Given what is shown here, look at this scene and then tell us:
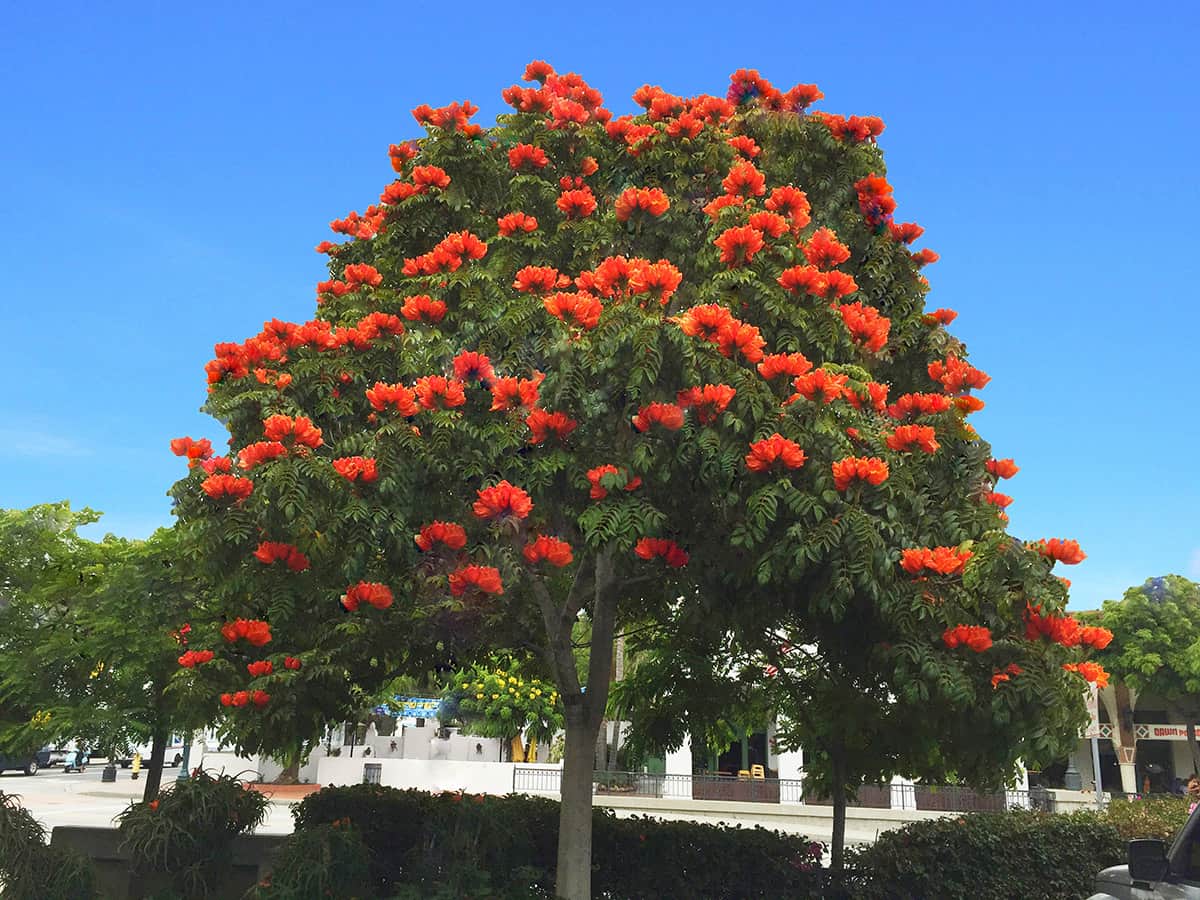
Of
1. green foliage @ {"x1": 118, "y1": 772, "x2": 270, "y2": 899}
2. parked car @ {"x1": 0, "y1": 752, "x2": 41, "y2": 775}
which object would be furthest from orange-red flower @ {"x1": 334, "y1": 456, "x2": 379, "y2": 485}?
parked car @ {"x1": 0, "y1": 752, "x2": 41, "y2": 775}

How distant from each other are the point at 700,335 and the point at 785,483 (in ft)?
3.95

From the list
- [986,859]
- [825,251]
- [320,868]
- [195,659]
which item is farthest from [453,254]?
[986,859]

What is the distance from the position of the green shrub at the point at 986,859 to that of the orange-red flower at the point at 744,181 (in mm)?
6849

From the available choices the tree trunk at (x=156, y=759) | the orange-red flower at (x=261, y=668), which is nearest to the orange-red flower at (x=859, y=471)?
the orange-red flower at (x=261, y=668)

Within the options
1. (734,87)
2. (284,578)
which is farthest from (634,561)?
(734,87)

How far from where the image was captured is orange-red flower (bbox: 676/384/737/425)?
6.37m

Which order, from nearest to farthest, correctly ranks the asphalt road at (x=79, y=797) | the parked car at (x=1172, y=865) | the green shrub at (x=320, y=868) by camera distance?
the parked car at (x=1172, y=865), the green shrub at (x=320, y=868), the asphalt road at (x=79, y=797)

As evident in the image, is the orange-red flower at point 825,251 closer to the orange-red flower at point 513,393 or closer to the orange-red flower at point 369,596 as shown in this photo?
the orange-red flower at point 513,393

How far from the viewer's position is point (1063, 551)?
659cm

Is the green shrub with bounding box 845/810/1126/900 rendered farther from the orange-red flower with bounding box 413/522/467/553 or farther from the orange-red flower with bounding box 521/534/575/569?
the orange-red flower with bounding box 413/522/467/553

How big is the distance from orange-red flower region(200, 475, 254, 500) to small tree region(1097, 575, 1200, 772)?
4308cm

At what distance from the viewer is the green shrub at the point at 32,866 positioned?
27.0ft

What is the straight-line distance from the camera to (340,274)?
10.7 meters

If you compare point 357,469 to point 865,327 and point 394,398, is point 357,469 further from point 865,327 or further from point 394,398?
point 865,327
